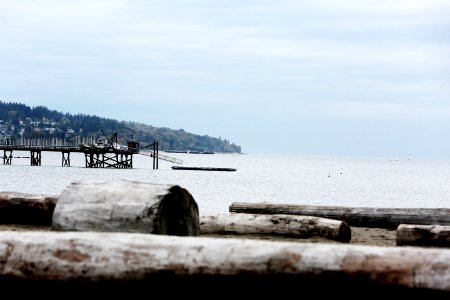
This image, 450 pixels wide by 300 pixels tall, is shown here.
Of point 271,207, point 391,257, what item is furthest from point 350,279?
point 271,207

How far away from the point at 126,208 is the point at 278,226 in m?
4.29

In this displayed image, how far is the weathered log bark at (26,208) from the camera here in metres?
10.7

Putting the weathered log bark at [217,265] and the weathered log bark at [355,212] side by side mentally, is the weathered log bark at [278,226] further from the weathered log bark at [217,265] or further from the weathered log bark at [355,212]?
the weathered log bark at [217,265]

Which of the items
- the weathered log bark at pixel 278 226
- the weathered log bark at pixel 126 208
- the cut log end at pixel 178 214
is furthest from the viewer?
the weathered log bark at pixel 278 226

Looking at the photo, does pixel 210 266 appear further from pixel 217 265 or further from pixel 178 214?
pixel 178 214

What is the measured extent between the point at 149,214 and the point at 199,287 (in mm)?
1811

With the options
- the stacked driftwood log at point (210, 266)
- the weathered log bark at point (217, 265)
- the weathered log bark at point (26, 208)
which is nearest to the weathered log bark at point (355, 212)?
the weathered log bark at point (26, 208)

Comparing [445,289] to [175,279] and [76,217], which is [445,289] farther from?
[76,217]

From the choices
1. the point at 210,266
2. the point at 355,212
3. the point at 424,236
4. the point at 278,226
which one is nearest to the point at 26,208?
the point at 278,226

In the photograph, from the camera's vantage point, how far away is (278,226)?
1162 cm

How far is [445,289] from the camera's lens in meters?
5.43

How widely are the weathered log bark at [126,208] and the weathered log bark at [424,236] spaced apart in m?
4.13

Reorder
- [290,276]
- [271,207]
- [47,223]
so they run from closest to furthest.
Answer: [290,276]
[47,223]
[271,207]

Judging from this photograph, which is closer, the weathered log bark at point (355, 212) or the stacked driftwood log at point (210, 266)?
the stacked driftwood log at point (210, 266)
